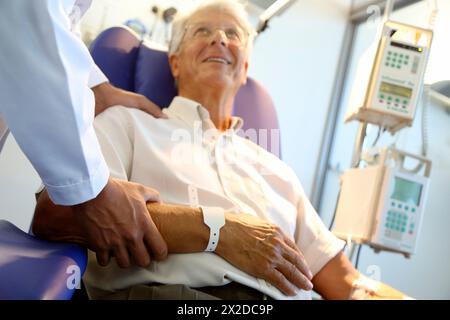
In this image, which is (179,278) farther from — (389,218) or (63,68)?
(389,218)

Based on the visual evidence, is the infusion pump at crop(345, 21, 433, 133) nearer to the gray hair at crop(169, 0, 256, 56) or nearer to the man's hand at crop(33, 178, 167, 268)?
the gray hair at crop(169, 0, 256, 56)

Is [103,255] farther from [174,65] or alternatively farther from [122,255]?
[174,65]

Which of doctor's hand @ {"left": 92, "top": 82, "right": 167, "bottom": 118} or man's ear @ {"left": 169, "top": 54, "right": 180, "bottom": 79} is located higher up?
man's ear @ {"left": 169, "top": 54, "right": 180, "bottom": 79}

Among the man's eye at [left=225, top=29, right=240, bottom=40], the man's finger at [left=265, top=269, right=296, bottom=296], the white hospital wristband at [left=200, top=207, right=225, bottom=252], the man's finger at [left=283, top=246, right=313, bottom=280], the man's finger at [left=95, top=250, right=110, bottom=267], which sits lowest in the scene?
the man's finger at [left=265, top=269, right=296, bottom=296]

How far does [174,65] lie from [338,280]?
79 cm

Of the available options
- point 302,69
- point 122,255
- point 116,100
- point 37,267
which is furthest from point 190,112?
point 302,69

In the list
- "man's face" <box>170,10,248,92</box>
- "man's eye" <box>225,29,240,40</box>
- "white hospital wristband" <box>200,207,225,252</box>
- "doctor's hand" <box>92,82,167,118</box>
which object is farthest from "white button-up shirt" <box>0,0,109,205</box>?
"man's eye" <box>225,29,240,40</box>

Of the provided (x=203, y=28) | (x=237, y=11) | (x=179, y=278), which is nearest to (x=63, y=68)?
(x=179, y=278)

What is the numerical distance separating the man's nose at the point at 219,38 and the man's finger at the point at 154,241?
71cm

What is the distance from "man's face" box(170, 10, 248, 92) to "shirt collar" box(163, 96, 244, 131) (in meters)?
0.08

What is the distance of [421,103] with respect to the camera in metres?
1.45

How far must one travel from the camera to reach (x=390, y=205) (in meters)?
1.36

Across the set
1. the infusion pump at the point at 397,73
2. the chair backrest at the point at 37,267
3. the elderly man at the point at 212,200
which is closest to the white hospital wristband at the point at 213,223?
the elderly man at the point at 212,200

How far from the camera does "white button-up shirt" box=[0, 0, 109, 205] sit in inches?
19.5
